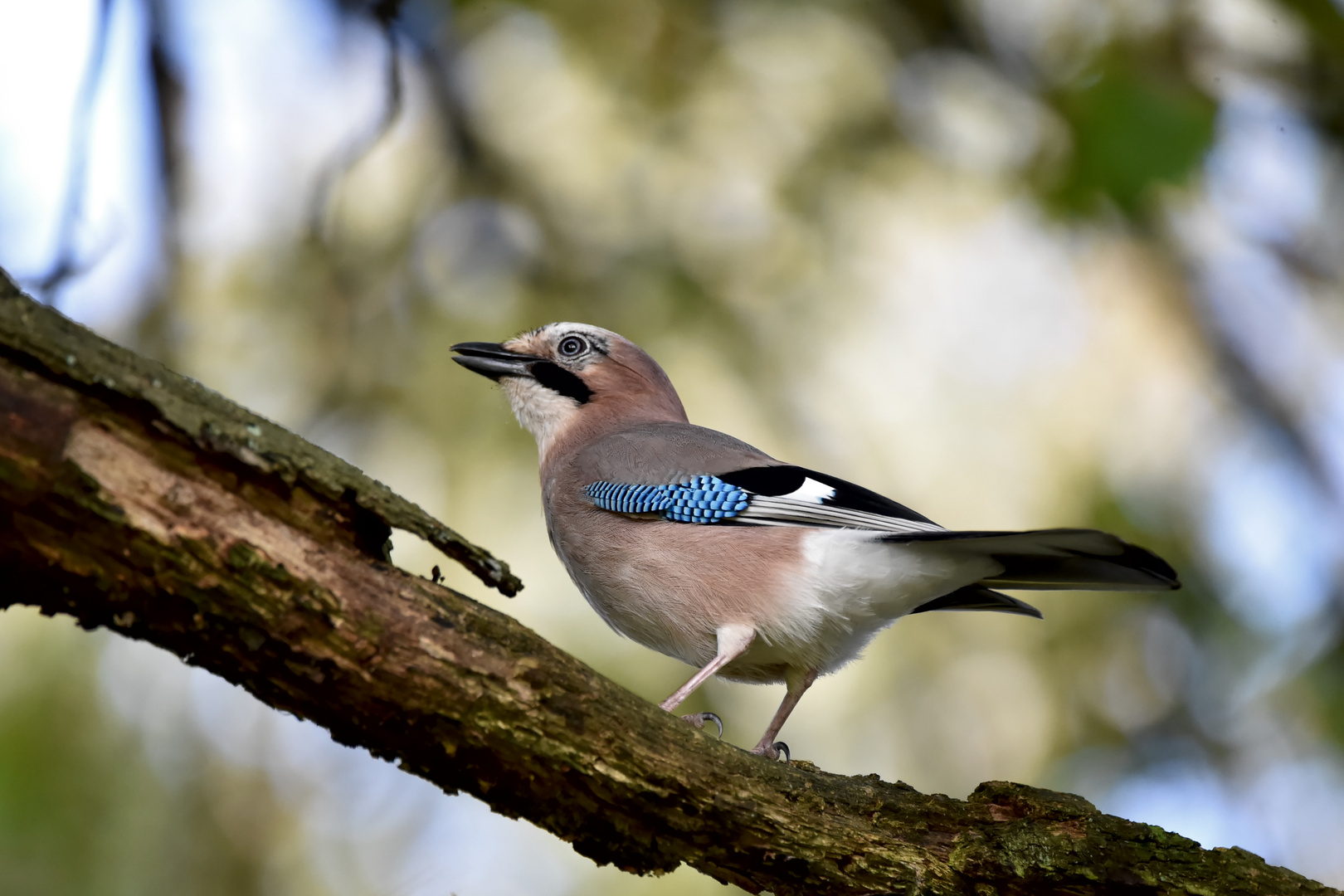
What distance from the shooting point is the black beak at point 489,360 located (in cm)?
468

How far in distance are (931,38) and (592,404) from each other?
2493mm

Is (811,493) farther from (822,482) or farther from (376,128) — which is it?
(376,128)

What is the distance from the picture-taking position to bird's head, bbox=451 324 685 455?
15.4 feet

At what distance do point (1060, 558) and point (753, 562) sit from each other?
3.12 ft

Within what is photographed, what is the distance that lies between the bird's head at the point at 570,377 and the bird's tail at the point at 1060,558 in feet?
4.97

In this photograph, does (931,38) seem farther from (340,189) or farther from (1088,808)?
(1088,808)

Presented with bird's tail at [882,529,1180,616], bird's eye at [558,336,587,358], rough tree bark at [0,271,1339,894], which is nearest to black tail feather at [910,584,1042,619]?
bird's tail at [882,529,1180,616]

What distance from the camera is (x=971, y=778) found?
5480 millimetres

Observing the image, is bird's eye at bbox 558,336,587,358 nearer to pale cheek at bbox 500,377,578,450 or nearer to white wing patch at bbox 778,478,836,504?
pale cheek at bbox 500,377,578,450

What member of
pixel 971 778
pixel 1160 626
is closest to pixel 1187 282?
pixel 1160 626

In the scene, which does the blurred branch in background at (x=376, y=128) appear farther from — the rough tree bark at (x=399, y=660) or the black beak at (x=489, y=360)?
the rough tree bark at (x=399, y=660)

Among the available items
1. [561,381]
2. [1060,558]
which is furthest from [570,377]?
[1060,558]

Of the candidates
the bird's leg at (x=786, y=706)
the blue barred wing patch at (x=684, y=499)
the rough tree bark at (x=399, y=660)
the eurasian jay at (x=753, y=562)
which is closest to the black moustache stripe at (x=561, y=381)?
the eurasian jay at (x=753, y=562)

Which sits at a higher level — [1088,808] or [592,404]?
[592,404]
